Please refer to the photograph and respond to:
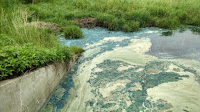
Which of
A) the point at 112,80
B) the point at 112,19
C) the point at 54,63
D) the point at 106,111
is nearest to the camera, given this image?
the point at 106,111

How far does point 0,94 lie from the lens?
215 centimetres

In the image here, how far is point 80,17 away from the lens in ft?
26.1

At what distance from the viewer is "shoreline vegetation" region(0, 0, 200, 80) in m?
4.42

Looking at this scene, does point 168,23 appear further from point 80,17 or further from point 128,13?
point 80,17

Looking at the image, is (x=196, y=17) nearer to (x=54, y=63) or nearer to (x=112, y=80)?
(x=112, y=80)

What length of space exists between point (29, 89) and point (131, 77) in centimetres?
229

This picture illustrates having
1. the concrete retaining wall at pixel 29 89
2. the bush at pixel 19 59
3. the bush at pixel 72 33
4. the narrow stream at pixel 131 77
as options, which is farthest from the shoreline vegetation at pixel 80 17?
the narrow stream at pixel 131 77

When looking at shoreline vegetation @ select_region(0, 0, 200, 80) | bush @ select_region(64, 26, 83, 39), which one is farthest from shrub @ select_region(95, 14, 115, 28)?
bush @ select_region(64, 26, 83, 39)

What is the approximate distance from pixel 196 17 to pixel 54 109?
26.4 feet

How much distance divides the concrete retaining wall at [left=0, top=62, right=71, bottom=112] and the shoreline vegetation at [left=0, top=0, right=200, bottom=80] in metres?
0.35

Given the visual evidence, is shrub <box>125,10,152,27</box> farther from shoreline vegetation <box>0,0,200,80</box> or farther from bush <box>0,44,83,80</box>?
bush <box>0,44,83,80</box>

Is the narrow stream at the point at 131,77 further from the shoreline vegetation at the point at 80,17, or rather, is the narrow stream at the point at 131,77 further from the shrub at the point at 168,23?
the shrub at the point at 168,23

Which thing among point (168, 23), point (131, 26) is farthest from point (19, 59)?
point (168, 23)

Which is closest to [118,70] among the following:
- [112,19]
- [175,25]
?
[112,19]
